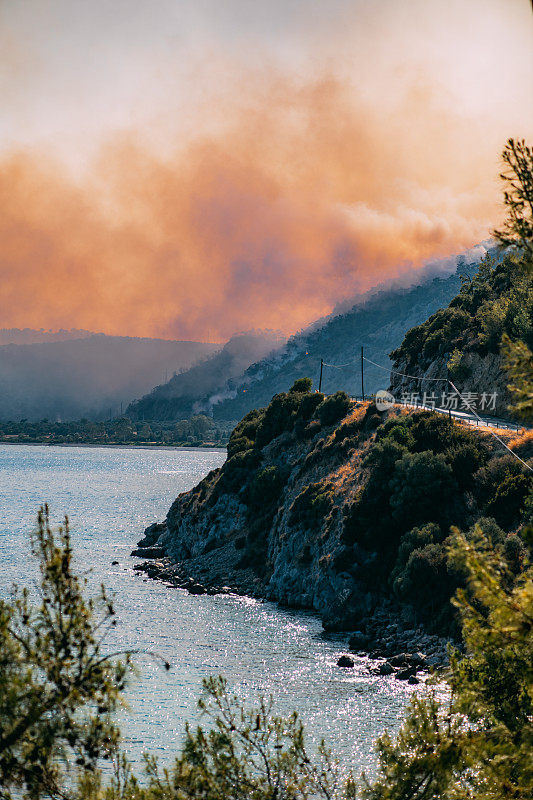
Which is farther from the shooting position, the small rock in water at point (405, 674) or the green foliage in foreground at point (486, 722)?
the small rock in water at point (405, 674)

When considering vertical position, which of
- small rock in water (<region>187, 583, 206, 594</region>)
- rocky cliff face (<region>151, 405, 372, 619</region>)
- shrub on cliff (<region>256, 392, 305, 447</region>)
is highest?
shrub on cliff (<region>256, 392, 305, 447</region>)

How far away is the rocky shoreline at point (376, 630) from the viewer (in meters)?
51.4

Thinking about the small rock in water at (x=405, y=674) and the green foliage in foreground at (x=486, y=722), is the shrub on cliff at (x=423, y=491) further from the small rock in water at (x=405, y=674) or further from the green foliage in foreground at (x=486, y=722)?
the green foliage in foreground at (x=486, y=722)

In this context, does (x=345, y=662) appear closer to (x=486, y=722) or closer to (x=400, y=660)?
(x=400, y=660)

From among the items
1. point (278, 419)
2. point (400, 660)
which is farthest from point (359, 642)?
point (278, 419)

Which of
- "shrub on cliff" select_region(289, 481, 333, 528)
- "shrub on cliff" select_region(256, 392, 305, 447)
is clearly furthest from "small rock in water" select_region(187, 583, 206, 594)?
"shrub on cliff" select_region(256, 392, 305, 447)

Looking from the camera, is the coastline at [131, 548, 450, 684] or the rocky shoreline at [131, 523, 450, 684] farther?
the rocky shoreline at [131, 523, 450, 684]

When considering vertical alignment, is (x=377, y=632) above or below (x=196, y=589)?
above

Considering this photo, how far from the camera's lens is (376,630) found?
59094mm

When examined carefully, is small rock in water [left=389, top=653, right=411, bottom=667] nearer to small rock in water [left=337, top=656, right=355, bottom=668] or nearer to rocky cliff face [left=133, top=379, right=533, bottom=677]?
rocky cliff face [left=133, top=379, right=533, bottom=677]

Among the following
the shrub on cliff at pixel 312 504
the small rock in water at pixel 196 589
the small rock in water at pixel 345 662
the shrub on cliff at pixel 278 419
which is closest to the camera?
the small rock in water at pixel 345 662

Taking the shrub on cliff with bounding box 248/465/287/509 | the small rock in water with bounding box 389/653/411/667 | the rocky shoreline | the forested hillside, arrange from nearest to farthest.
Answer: the rocky shoreline
the small rock in water with bounding box 389/653/411/667
the forested hillside
the shrub on cliff with bounding box 248/465/287/509

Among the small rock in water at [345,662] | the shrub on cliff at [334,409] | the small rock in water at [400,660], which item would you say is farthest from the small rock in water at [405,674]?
the shrub on cliff at [334,409]

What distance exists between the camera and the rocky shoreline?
169 ft
